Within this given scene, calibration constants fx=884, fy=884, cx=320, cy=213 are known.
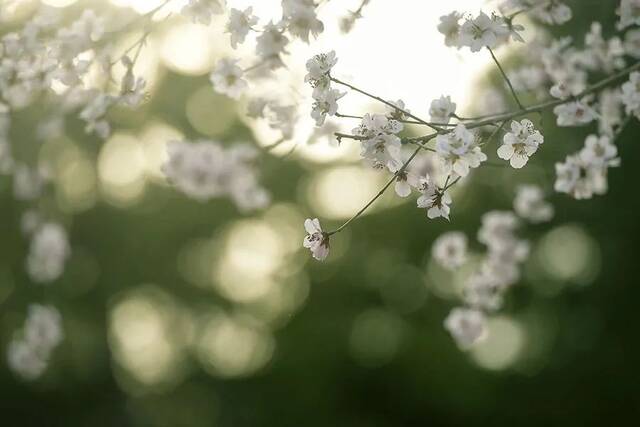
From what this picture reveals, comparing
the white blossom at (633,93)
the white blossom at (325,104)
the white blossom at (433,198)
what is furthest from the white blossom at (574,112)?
the white blossom at (325,104)

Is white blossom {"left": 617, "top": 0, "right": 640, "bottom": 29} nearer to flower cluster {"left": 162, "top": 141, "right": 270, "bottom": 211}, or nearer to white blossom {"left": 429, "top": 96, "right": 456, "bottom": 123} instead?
white blossom {"left": 429, "top": 96, "right": 456, "bottom": 123}

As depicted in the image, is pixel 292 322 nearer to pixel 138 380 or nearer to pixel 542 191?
pixel 138 380

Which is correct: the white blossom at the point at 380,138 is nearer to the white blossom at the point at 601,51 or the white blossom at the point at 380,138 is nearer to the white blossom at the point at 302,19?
the white blossom at the point at 302,19

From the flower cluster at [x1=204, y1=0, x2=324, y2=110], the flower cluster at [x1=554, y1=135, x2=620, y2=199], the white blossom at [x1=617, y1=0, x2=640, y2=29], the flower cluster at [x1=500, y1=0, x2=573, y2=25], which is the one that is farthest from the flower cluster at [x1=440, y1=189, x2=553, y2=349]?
the flower cluster at [x1=204, y1=0, x2=324, y2=110]

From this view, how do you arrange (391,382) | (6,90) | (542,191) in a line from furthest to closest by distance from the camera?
(391,382) → (542,191) → (6,90)

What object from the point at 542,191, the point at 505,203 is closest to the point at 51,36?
the point at 542,191

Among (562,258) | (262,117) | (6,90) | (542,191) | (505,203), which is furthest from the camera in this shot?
(562,258)
